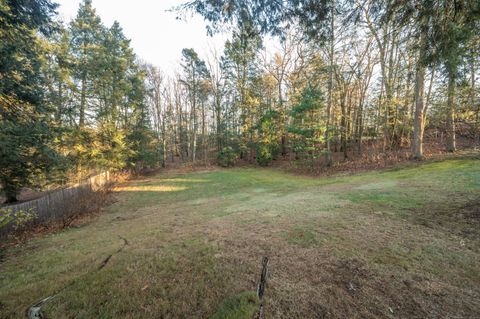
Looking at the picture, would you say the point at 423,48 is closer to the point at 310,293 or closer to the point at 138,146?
the point at 310,293

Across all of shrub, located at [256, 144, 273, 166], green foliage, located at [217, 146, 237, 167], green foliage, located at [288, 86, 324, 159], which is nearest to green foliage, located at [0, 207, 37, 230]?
green foliage, located at [288, 86, 324, 159]

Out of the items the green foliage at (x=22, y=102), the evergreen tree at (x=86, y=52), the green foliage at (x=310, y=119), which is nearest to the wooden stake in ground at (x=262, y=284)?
the green foliage at (x=22, y=102)

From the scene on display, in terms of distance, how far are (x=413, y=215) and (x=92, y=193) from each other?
12.0 meters

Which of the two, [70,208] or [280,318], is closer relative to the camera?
[280,318]

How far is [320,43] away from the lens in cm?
440

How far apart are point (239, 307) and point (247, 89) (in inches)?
852

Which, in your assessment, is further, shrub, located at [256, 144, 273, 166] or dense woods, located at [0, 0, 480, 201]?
shrub, located at [256, 144, 273, 166]

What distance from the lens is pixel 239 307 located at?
75.4 inches

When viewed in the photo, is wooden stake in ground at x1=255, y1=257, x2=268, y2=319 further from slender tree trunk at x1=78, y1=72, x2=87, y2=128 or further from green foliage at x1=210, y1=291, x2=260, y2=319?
slender tree trunk at x1=78, y1=72, x2=87, y2=128

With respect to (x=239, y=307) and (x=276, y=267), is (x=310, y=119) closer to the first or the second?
(x=276, y=267)

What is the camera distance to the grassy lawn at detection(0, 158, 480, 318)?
6.44ft

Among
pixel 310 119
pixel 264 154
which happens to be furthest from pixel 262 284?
pixel 264 154

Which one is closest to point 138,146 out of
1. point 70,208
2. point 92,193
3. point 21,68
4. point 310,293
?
point 92,193

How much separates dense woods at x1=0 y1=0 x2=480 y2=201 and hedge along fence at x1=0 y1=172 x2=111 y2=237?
2.82 ft
